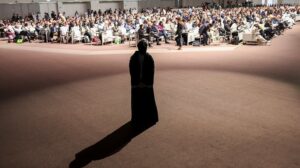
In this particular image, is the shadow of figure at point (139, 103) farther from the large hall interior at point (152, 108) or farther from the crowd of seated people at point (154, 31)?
the crowd of seated people at point (154, 31)

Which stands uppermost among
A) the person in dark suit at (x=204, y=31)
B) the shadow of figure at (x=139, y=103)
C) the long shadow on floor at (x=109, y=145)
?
the person in dark suit at (x=204, y=31)

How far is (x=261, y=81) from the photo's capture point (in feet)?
33.3

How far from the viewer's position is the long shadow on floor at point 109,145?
5.45m

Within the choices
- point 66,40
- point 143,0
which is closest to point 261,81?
point 66,40

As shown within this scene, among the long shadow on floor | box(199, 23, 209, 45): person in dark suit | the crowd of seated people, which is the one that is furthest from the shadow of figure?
box(199, 23, 209, 45): person in dark suit

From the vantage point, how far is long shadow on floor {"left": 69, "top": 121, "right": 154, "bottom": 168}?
17.9ft

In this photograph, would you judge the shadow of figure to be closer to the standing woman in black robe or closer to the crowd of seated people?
the standing woman in black robe

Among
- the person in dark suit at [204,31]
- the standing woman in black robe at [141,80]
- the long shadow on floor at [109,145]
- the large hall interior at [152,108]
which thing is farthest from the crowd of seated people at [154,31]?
the long shadow on floor at [109,145]

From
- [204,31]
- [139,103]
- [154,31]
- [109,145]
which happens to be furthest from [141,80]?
[154,31]

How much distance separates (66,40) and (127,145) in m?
16.7

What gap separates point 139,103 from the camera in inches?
260

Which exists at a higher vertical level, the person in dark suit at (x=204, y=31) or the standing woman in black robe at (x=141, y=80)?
the person in dark suit at (x=204, y=31)

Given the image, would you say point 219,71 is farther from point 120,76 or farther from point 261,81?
point 120,76

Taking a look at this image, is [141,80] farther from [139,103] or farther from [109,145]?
[109,145]
